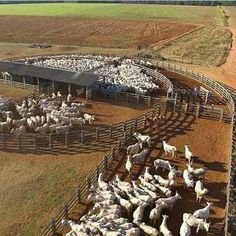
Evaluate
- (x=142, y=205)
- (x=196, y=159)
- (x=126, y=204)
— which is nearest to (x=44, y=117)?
(x=196, y=159)

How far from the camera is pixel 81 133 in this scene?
25.8 metres

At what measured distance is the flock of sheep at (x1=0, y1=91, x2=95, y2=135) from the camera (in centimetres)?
2720

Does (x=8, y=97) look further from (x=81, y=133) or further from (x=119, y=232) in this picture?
(x=119, y=232)

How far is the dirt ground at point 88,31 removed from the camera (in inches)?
2584

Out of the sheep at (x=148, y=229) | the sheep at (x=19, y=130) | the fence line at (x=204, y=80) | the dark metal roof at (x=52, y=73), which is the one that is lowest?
the sheep at (x=19, y=130)

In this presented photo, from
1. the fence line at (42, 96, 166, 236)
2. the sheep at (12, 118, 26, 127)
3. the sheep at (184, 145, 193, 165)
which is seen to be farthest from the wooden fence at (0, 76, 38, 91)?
the sheep at (184, 145, 193, 165)

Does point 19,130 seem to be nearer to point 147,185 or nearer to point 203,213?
point 147,185

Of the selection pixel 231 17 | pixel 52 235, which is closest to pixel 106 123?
pixel 52 235

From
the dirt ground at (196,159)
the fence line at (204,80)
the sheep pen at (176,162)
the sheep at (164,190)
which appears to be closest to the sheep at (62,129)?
the sheep pen at (176,162)

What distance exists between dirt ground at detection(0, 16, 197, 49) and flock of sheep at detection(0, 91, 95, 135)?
31.8 meters

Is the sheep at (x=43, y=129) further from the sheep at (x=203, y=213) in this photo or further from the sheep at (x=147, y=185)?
the sheep at (x=203, y=213)

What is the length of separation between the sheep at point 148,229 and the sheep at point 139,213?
10.6 inches

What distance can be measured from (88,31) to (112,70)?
3667cm

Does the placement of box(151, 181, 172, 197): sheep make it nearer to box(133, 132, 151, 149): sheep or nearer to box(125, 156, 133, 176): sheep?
box(125, 156, 133, 176): sheep
